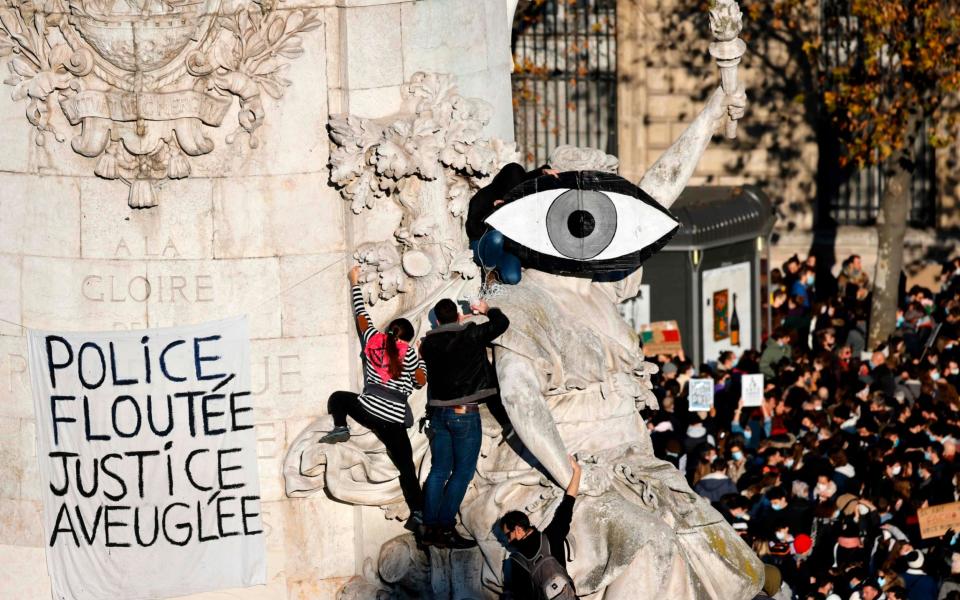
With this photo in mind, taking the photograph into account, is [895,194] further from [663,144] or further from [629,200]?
[629,200]

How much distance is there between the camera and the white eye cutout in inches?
590

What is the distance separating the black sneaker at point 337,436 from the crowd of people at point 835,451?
2893 mm

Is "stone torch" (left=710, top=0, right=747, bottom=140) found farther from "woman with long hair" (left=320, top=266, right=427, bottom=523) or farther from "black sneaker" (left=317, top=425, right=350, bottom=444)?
"black sneaker" (left=317, top=425, right=350, bottom=444)

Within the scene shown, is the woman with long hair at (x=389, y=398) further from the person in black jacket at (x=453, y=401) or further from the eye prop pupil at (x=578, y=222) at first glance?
the eye prop pupil at (x=578, y=222)

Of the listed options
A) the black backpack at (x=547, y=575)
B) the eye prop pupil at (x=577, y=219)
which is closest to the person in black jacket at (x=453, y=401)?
the eye prop pupil at (x=577, y=219)

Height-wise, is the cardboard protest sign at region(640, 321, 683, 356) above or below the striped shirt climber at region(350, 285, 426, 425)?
below

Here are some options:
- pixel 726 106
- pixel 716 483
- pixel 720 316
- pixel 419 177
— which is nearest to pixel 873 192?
pixel 720 316

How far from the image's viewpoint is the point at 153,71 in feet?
51.0

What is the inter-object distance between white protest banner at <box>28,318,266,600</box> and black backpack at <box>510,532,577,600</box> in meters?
2.64

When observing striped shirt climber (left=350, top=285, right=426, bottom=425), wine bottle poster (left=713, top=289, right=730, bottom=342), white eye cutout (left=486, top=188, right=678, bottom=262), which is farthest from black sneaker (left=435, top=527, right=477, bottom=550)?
wine bottle poster (left=713, top=289, right=730, bottom=342)

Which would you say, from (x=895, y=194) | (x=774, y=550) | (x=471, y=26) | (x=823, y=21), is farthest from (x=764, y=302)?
(x=471, y=26)

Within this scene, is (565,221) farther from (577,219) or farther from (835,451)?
(835,451)

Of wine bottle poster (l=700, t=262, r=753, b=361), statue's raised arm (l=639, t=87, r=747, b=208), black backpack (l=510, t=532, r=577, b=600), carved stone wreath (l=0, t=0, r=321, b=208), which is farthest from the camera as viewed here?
wine bottle poster (l=700, t=262, r=753, b=361)

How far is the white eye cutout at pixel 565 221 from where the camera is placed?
1499 cm
